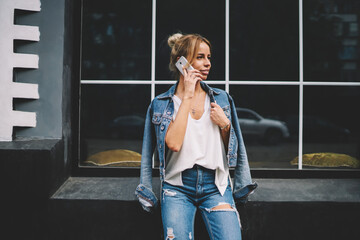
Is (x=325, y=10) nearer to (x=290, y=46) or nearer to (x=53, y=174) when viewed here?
(x=290, y=46)

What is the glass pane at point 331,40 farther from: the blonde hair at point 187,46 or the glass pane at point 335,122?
the blonde hair at point 187,46

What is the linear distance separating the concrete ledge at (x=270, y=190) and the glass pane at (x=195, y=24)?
1218 mm

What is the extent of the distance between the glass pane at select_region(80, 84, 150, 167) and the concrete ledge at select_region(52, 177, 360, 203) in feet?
0.81

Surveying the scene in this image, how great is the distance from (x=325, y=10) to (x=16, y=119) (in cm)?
333

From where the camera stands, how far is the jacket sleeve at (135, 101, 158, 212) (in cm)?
202

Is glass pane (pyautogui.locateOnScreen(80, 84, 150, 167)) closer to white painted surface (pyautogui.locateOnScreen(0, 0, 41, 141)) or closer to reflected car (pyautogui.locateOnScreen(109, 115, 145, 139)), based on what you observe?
reflected car (pyautogui.locateOnScreen(109, 115, 145, 139))

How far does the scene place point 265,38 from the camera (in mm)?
3043

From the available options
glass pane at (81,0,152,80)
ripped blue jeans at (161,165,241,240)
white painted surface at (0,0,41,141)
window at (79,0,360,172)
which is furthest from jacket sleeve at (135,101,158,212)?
white painted surface at (0,0,41,141)

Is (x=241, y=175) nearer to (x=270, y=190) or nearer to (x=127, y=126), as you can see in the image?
(x=270, y=190)

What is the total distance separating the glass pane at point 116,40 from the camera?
2932mm

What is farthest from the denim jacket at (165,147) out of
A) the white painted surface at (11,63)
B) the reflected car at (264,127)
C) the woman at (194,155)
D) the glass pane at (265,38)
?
the reflected car at (264,127)

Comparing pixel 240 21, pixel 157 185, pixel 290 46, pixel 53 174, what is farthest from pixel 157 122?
pixel 290 46

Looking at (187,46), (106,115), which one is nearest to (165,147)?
(187,46)

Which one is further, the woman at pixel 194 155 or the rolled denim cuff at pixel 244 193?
the rolled denim cuff at pixel 244 193
